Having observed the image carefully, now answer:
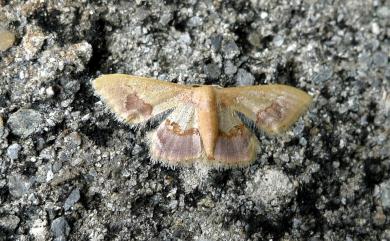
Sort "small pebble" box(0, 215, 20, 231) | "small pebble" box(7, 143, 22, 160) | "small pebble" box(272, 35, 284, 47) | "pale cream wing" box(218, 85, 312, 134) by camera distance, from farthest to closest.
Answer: "small pebble" box(272, 35, 284, 47), "pale cream wing" box(218, 85, 312, 134), "small pebble" box(7, 143, 22, 160), "small pebble" box(0, 215, 20, 231)

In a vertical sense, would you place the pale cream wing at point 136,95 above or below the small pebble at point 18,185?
above

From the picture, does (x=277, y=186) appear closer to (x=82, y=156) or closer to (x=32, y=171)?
(x=82, y=156)

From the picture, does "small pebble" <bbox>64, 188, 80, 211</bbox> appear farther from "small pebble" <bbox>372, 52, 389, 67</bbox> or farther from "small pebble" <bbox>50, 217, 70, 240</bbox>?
"small pebble" <bbox>372, 52, 389, 67</bbox>

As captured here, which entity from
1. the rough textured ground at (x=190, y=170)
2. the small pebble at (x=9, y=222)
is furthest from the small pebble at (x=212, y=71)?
the small pebble at (x=9, y=222)

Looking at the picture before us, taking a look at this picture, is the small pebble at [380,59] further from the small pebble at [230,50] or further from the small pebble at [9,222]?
the small pebble at [9,222]

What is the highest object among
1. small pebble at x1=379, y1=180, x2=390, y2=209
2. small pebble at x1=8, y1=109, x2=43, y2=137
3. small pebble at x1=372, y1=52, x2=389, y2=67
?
small pebble at x1=372, y1=52, x2=389, y2=67

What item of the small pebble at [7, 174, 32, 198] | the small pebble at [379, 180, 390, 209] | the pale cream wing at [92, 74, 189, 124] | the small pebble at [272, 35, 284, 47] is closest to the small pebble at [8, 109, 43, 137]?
the small pebble at [7, 174, 32, 198]

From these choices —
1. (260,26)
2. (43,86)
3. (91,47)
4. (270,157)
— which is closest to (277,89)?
(270,157)
